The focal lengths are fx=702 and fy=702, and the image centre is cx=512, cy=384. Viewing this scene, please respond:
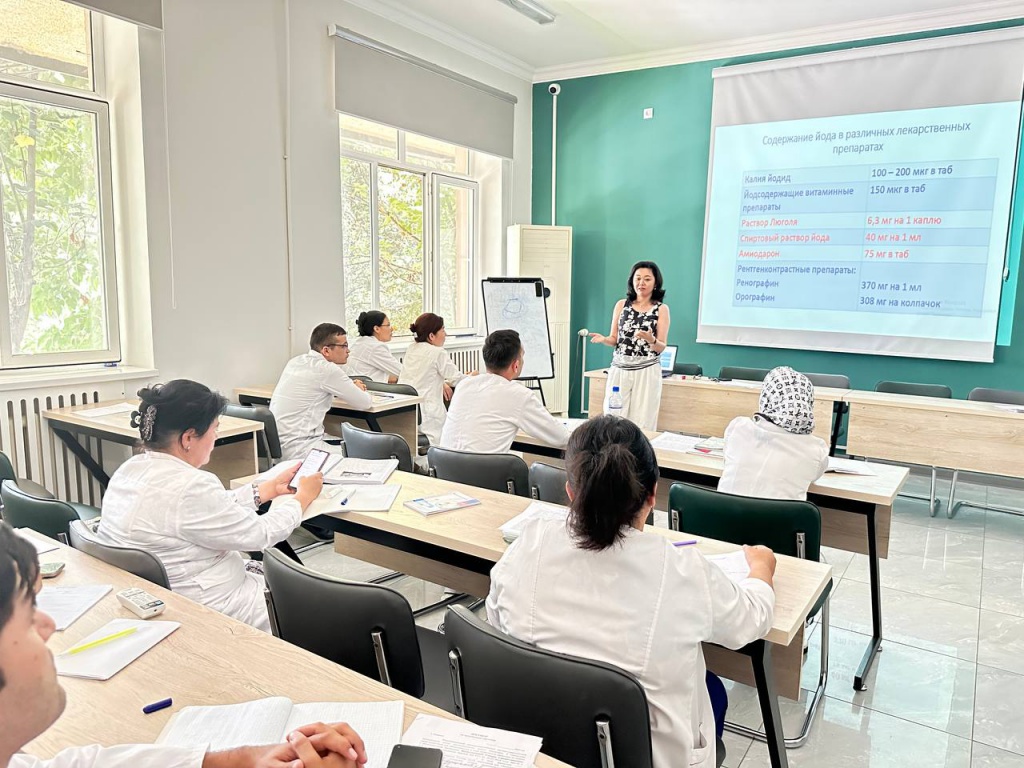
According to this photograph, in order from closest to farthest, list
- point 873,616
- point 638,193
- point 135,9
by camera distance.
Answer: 1. point 873,616
2. point 135,9
3. point 638,193

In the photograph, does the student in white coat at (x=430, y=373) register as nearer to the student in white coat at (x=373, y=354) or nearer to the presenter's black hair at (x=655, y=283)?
the student in white coat at (x=373, y=354)

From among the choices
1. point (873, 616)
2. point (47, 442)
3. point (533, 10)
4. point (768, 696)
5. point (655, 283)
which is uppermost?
point (533, 10)

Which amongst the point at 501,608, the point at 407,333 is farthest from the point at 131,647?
the point at 407,333

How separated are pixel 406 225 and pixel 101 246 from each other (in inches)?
106

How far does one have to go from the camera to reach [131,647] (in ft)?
4.52

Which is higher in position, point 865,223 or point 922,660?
point 865,223

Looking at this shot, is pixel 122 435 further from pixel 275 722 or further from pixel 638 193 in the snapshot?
pixel 638 193

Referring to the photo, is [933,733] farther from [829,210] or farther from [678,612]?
[829,210]

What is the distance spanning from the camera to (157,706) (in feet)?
3.90

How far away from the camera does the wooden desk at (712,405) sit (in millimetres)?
4719

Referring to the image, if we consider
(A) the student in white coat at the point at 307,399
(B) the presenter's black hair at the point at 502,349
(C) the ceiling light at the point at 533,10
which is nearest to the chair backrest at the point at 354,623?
(B) the presenter's black hair at the point at 502,349

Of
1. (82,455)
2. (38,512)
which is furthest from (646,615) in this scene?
(82,455)

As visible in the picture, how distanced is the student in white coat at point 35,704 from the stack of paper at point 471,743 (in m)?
0.17

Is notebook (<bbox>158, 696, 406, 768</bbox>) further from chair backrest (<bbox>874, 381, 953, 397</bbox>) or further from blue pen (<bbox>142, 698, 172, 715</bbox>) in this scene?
chair backrest (<bbox>874, 381, 953, 397</bbox>)
